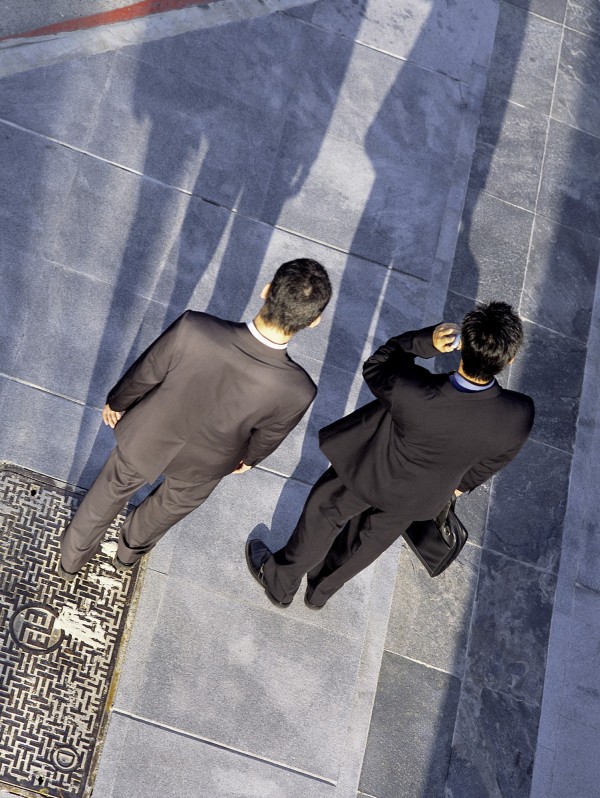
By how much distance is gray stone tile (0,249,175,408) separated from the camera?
16.1 ft

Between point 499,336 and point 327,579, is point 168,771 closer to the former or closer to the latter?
point 327,579

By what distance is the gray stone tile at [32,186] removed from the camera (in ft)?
17.0

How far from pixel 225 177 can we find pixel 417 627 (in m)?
3.12

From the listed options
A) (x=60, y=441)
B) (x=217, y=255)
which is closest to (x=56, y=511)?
(x=60, y=441)

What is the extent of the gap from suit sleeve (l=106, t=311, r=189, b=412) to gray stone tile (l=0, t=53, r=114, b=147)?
8.41 feet

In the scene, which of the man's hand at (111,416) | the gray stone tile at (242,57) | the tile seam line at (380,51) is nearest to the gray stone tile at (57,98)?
the gray stone tile at (242,57)

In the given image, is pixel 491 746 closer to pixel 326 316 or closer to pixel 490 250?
pixel 326 316

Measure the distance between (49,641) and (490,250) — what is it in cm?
399

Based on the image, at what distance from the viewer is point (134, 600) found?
15.0ft

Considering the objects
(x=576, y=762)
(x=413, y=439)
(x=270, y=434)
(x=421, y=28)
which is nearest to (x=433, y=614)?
(x=576, y=762)

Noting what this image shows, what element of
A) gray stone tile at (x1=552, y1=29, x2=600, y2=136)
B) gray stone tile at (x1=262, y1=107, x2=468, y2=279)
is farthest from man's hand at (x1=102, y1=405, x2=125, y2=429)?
gray stone tile at (x1=552, y1=29, x2=600, y2=136)

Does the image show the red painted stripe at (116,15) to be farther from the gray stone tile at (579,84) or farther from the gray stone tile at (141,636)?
the gray stone tile at (141,636)

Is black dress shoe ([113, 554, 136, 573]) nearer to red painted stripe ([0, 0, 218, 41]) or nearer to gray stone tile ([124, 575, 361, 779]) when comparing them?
gray stone tile ([124, 575, 361, 779])

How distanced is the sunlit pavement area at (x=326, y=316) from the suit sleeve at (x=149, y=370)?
128 centimetres
